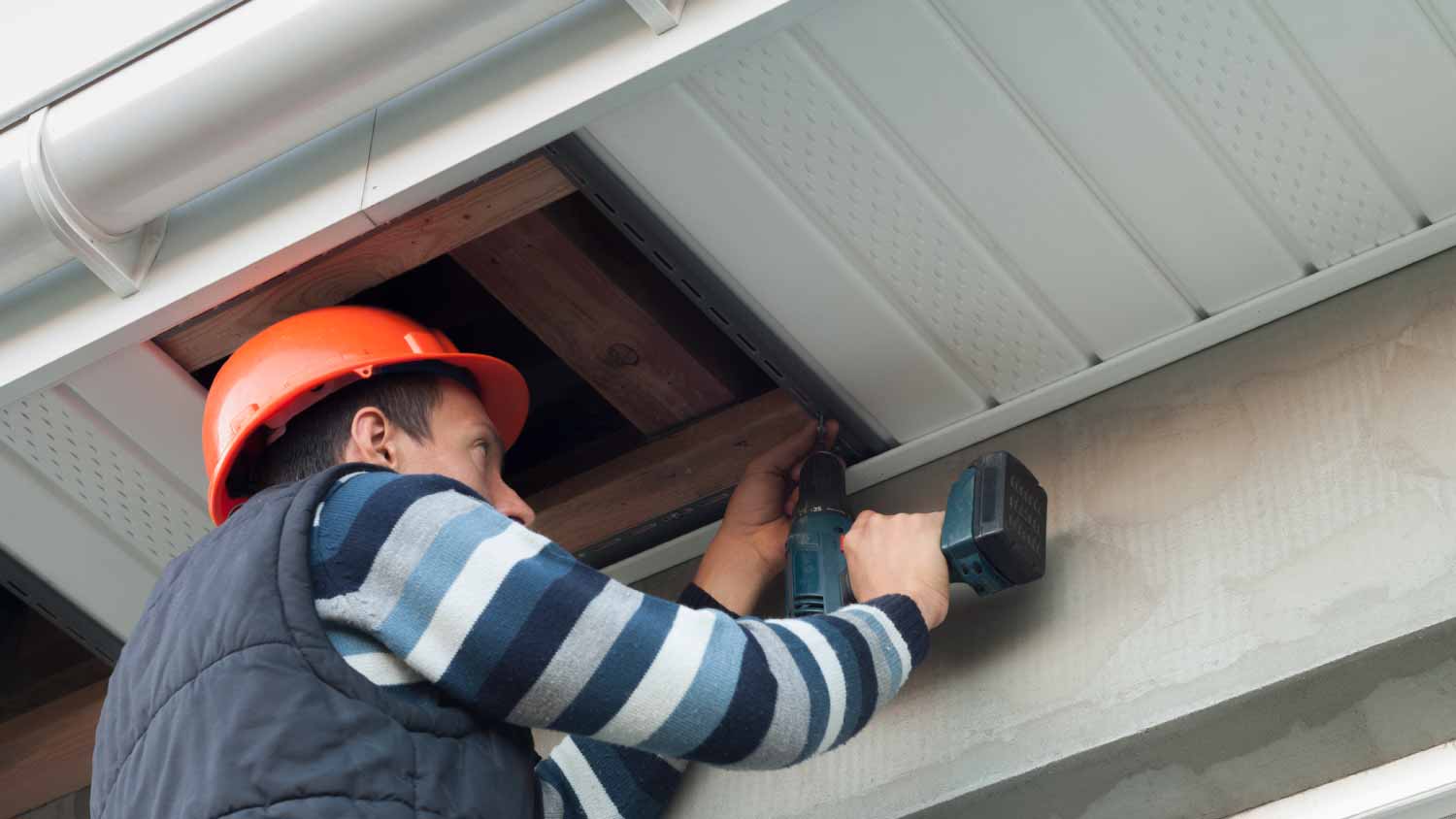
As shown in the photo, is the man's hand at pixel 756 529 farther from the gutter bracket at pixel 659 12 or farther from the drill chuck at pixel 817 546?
the gutter bracket at pixel 659 12

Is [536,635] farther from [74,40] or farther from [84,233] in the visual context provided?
[74,40]

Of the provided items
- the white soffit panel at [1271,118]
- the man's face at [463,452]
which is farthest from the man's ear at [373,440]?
the white soffit panel at [1271,118]

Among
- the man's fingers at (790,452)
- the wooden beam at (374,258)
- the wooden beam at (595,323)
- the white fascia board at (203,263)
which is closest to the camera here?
the white fascia board at (203,263)

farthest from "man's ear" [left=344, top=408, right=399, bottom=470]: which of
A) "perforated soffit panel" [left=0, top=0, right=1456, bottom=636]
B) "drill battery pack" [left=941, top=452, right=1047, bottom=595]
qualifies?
"drill battery pack" [left=941, top=452, right=1047, bottom=595]

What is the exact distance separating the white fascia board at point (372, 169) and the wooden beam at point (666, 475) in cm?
73

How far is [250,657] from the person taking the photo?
1726 mm

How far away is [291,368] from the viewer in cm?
224

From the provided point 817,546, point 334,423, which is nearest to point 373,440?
point 334,423

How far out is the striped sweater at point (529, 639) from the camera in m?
1.77

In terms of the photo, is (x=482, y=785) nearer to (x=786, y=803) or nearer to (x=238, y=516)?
(x=238, y=516)

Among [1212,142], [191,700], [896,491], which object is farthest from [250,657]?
[1212,142]

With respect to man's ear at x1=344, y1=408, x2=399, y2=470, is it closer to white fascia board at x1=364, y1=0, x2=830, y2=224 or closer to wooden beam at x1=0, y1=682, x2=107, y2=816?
white fascia board at x1=364, y1=0, x2=830, y2=224

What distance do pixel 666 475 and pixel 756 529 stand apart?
243 mm

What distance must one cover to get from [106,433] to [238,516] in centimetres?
70
